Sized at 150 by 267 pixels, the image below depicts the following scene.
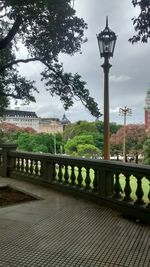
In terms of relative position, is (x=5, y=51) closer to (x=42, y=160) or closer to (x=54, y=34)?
(x=54, y=34)

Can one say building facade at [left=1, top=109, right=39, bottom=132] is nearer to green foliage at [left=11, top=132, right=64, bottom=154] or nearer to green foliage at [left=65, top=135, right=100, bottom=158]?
green foliage at [left=11, top=132, right=64, bottom=154]

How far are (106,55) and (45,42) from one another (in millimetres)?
2241

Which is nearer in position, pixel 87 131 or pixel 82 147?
pixel 82 147

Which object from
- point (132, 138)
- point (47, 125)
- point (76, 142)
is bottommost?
point (76, 142)

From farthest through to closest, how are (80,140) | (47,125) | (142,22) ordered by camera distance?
(80,140), (47,125), (142,22)

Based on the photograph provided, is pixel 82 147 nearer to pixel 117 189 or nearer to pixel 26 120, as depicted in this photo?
pixel 26 120

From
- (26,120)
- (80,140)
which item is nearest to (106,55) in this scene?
(26,120)

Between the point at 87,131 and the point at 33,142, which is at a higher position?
the point at 87,131

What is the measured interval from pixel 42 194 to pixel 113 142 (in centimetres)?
2562

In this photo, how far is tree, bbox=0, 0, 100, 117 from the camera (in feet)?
20.8

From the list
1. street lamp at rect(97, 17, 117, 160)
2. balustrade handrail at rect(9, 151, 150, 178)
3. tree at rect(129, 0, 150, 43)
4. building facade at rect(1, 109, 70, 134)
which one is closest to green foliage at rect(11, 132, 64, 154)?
building facade at rect(1, 109, 70, 134)

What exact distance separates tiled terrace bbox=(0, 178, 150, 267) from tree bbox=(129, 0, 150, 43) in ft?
7.11

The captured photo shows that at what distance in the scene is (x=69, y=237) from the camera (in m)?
4.00

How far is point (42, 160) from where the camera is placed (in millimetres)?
7664
